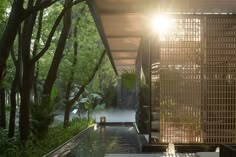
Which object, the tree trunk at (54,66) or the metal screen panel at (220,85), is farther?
the tree trunk at (54,66)

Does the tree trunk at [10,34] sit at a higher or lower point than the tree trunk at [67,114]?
higher

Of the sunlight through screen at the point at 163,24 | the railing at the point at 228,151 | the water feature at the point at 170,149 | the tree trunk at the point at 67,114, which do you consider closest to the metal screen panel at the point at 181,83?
the sunlight through screen at the point at 163,24

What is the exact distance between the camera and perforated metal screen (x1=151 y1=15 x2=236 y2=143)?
13.7m

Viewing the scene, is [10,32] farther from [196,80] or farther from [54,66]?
[54,66]

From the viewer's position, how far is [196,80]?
13750 millimetres

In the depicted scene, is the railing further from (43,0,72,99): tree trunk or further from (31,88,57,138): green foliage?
(43,0,72,99): tree trunk

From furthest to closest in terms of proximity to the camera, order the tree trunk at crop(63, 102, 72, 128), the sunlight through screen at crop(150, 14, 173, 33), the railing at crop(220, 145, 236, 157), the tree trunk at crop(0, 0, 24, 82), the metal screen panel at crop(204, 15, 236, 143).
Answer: the tree trunk at crop(63, 102, 72, 128), the sunlight through screen at crop(150, 14, 173, 33), the metal screen panel at crop(204, 15, 236, 143), the tree trunk at crop(0, 0, 24, 82), the railing at crop(220, 145, 236, 157)

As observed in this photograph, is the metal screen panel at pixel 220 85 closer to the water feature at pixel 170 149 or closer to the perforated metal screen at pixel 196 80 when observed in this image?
the perforated metal screen at pixel 196 80

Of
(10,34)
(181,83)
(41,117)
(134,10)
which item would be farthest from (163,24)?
(10,34)

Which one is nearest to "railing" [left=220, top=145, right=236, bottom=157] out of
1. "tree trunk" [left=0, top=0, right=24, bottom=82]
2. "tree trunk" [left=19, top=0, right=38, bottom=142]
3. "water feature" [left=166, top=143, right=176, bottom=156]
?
"tree trunk" [left=0, top=0, right=24, bottom=82]

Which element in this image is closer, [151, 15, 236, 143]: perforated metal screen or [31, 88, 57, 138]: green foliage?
[151, 15, 236, 143]: perforated metal screen

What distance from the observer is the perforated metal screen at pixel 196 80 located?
13703mm

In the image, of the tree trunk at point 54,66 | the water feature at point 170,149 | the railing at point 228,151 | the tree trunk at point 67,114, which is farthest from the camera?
the tree trunk at point 67,114

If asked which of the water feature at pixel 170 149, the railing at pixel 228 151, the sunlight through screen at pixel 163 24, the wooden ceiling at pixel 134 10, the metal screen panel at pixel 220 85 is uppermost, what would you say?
the wooden ceiling at pixel 134 10
